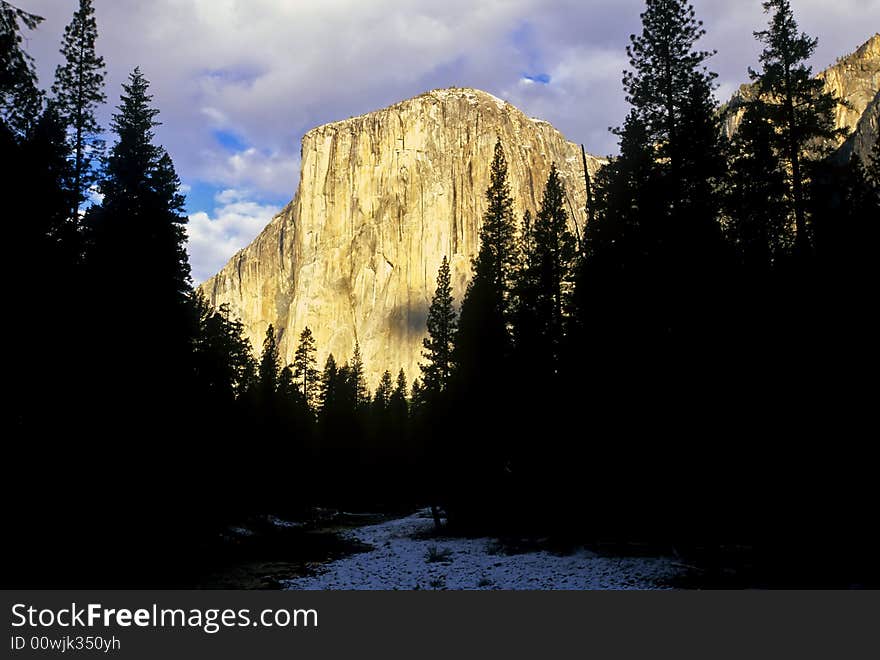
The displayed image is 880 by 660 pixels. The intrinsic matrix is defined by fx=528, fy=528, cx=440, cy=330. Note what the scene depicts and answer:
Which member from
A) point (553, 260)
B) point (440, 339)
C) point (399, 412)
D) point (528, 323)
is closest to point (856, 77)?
point (399, 412)

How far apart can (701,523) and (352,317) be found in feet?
404

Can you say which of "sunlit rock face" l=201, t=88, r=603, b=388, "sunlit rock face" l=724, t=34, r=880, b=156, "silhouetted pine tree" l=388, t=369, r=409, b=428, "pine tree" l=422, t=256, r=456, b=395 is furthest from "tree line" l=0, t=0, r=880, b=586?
"sunlit rock face" l=724, t=34, r=880, b=156

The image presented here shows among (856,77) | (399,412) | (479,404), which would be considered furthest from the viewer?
(856,77)

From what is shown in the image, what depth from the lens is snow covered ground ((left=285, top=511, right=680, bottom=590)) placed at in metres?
12.8

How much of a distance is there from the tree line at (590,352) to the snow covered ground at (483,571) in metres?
2.13

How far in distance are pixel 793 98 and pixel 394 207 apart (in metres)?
120

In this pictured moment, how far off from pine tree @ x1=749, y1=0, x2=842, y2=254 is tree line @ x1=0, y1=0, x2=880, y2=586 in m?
0.09

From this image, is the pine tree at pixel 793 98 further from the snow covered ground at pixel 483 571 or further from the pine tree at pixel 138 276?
the pine tree at pixel 138 276

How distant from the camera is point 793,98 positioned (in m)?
21.5

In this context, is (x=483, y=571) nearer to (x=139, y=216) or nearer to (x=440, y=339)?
(x=139, y=216)

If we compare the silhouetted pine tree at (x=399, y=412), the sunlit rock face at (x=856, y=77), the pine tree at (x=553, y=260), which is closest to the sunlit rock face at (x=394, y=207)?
the sunlit rock face at (x=856, y=77)

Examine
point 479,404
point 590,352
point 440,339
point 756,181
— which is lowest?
point 479,404

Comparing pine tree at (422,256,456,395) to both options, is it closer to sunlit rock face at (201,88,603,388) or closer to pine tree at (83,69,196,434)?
pine tree at (83,69,196,434)

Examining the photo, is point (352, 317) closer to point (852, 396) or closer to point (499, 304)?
point (499, 304)
